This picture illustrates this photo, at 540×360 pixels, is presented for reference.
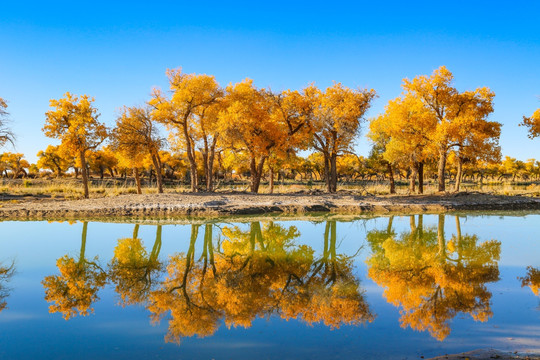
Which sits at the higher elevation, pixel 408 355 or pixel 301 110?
pixel 301 110

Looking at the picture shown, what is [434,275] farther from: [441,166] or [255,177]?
[441,166]

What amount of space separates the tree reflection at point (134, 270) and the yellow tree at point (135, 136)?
1954 cm

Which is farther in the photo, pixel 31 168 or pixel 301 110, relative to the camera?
pixel 31 168

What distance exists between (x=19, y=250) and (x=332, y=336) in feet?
36.2

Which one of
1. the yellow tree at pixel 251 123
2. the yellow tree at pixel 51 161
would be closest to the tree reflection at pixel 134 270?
the yellow tree at pixel 251 123

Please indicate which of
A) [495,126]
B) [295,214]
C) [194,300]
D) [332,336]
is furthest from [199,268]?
[495,126]

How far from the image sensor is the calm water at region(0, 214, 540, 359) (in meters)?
5.67

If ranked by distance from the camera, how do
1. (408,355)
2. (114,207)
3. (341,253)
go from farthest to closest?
(114,207), (341,253), (408,355)

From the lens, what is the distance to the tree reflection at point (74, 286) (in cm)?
745

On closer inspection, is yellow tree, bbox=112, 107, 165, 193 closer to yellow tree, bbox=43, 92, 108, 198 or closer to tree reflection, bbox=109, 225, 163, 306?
yellow tree, bbox=43, 92, 108, 198

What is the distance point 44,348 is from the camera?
18.5 ft

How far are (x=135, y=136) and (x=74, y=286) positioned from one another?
980 inches

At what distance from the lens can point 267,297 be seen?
25.2 feet

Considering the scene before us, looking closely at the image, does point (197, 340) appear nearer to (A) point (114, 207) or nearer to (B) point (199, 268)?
(B) point (199, 268)
